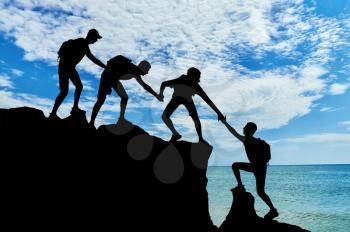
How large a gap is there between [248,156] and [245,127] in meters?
0.93

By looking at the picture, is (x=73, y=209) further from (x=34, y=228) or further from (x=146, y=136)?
(x=146, y=136)

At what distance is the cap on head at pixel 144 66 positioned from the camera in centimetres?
998

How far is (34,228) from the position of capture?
24.5 feet

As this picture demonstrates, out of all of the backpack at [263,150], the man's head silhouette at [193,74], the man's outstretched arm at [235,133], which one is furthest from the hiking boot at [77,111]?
the backpack at [263,150]

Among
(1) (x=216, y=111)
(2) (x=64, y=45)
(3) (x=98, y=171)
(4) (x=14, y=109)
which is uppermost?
(2) (x=64, y=45)

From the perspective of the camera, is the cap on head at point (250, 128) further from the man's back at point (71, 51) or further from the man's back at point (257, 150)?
the man's back at point (71, 51)

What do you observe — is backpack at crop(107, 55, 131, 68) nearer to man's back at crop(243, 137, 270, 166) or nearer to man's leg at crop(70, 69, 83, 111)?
man's leg at crop(70, 69, 83, 111)

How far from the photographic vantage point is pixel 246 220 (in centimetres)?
1109

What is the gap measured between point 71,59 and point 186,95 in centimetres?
380

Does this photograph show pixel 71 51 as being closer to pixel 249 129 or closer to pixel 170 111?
pixel 170 111

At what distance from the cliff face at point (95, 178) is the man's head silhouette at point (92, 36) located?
2.47 m

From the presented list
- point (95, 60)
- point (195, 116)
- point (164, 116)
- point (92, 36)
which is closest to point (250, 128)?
point (195, 116)

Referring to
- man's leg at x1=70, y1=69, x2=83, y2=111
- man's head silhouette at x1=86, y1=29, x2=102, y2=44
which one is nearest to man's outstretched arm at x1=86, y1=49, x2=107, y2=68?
man's head silhouette at x1=86, y1=29, x2=102, y2=44

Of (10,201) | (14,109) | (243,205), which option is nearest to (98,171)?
(10,201)
